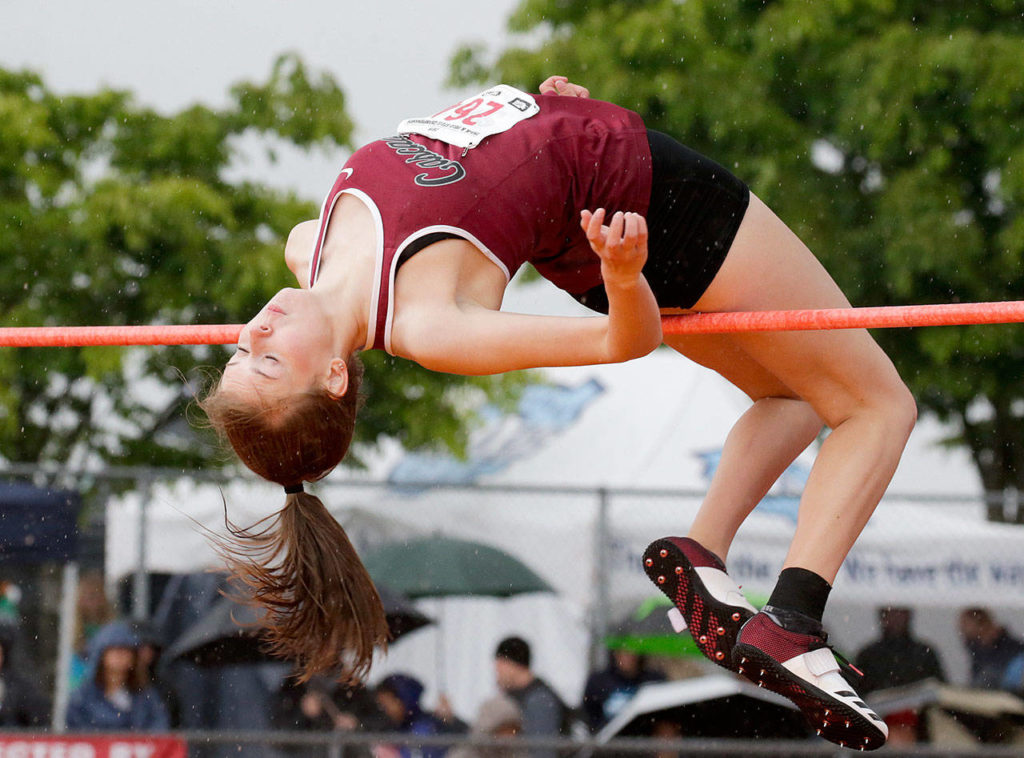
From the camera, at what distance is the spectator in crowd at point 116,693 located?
17.4ft

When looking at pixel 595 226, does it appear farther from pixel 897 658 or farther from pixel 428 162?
pixel 897 658

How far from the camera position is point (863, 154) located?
8070 millimetres

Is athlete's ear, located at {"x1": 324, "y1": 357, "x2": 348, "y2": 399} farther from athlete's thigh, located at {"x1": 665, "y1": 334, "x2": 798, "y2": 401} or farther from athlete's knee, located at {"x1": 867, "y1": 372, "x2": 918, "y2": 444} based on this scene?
athlete's knee, located at {"x1": 867, "y1": 372, "x2": 918, "y2": 444}

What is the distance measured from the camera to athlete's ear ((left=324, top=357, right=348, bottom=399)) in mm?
2638

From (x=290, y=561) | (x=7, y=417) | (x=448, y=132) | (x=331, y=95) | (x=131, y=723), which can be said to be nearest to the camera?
(x=448, y=132)

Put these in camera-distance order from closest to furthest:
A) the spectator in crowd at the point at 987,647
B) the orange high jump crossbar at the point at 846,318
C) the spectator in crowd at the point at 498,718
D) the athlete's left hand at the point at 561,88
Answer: the orange high jump crossbar at the point at 846,318, the athlete's left hand at the point at 561,88, the spectator in crowd at the point at 498,718, the spectator in crowd at the point at 987,647

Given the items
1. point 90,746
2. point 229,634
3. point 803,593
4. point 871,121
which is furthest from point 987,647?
point 90,746

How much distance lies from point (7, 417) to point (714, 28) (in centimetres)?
Result: 480

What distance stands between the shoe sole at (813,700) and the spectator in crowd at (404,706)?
2965mm

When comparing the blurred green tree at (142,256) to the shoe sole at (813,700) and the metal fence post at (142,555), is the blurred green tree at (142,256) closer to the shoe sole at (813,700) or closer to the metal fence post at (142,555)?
the metal fence post at (142,555)

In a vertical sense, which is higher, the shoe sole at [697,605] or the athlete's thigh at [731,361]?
the athlete's thigh at [731,361]

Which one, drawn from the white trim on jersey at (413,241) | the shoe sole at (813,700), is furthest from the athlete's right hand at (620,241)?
the shoe sole at (813,700)

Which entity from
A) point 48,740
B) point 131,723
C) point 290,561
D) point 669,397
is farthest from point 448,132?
point 669,397

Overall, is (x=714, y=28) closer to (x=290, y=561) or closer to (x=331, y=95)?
(x=331, y=95)
